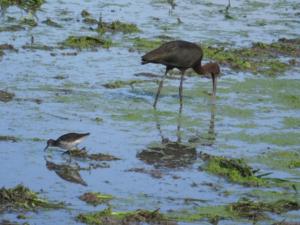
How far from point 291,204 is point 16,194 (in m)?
2.82

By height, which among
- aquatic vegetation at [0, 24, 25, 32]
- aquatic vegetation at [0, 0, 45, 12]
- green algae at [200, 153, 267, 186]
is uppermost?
green algae at [200, 153, 267, 186]

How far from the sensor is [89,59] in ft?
60.0

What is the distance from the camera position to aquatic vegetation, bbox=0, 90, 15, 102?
14.9 metres

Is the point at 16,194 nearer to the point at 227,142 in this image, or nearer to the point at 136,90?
the point at 227,142

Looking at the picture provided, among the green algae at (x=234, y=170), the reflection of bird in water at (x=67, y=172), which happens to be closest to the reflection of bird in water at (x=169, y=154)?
the green algae at (x=234, y=170)

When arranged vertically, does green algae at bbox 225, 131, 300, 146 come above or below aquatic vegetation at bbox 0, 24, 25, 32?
above

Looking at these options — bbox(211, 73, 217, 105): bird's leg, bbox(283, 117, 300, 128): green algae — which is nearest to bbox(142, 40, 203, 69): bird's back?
bbox(211, 73, 217, 105): bird's leg

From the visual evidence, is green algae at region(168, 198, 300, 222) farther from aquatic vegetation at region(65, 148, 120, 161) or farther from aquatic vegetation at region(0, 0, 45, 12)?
aquatic vegetation at region(0, 0, 45, 12)

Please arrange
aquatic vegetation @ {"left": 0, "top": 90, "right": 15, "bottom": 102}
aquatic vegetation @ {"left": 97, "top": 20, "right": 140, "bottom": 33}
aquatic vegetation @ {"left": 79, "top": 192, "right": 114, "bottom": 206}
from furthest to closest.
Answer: aquatic vegetation @ {"left": 97, "top": 20, "right": 140, "bottom": 33}
aquatic vegetation @ {"left": 0, "top": 90, "right": 15, "bottom": 102}
aquatic vegetation @ {"left": 79, "top": 192, "right": 114, "bottom": 206}

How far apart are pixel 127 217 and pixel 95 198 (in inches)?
25.3

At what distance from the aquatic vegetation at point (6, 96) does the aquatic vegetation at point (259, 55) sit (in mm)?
4847

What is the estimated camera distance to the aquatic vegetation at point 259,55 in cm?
1847

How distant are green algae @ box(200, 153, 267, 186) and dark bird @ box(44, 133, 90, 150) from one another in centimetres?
153

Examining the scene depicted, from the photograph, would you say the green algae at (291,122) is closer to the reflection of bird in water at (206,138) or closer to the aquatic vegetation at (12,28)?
the reflection of bird in water at (206,138)
